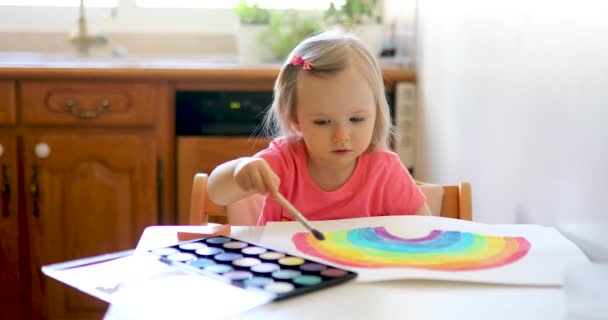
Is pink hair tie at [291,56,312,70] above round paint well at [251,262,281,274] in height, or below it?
above

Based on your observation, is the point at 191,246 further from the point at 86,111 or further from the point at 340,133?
the point at 86,111

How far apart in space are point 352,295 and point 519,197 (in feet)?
1.75

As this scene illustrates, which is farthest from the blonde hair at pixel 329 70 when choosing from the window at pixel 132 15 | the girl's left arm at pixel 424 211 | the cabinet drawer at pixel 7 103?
the window at pixel 132 15

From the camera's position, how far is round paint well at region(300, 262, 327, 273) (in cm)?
60

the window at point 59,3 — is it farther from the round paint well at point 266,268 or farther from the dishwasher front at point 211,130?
the round paint well at point 266,268

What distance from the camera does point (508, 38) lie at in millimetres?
1072

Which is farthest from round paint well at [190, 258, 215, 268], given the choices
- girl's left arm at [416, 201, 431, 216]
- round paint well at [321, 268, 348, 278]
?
girl's left arm at [416, 201, 431, 216]

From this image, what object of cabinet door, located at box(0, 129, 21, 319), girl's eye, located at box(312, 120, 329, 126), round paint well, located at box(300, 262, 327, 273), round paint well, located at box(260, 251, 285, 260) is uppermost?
girl's eye, located at box(312, 120, 329, 126)

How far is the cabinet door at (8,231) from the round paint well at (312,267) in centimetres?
143

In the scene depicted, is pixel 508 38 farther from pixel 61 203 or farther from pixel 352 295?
pixel 61 203

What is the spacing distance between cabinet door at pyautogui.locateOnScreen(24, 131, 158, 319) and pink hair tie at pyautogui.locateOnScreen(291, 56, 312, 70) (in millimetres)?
966

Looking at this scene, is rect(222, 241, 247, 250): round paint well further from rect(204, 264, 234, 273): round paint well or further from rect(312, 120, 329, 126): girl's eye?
rect(312, 120, 329, 126): girl's eye

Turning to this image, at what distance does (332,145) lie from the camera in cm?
92

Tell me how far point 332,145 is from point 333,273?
13.7 inches
